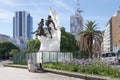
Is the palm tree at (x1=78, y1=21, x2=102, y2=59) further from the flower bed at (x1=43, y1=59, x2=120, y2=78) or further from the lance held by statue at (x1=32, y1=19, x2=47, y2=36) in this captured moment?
the flower bed at (x1=43, y1=59, x2=120, y2=78)

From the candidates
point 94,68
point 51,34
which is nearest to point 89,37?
point 51,34

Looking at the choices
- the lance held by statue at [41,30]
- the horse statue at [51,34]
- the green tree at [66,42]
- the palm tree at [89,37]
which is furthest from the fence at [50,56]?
the green tree at [66,42]

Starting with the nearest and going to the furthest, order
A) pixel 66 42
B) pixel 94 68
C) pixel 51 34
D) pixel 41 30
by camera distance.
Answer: pixel 94 68, pixel 51 34, pixel 41 30, pixel 66 42

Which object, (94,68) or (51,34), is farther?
(51,34)

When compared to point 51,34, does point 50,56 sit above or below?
below

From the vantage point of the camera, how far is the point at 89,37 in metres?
51.0

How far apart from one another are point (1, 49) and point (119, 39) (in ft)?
173

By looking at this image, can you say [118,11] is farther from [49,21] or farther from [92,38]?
[49,21]

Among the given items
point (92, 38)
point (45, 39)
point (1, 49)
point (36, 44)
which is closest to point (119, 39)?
point (1, 49)

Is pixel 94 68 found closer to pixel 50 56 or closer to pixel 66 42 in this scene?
pixel 50 56

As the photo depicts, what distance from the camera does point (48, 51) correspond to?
39.8 meters

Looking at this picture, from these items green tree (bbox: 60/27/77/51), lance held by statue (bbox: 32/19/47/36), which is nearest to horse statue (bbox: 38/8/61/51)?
lance held by statue (bbox: 32/19/47/36)

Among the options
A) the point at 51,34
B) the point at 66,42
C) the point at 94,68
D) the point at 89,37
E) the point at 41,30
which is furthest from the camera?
the point at 66,42

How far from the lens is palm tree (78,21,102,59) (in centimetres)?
5029
